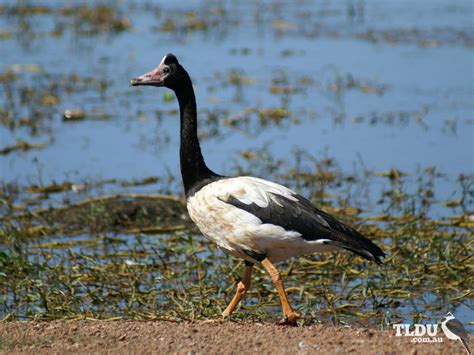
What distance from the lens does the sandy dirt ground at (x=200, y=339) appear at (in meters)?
6.46

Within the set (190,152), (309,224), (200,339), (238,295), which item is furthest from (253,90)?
(200,339)

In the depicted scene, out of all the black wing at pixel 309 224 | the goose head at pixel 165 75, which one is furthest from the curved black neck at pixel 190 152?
the black wing at pixel 309 224

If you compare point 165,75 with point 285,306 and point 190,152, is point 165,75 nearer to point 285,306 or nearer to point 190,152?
point 190,152

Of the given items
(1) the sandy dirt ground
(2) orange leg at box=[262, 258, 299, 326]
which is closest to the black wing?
(2) orange leg at box=[262, 258, 299, 326]

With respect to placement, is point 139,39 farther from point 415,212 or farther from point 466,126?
point 415,212

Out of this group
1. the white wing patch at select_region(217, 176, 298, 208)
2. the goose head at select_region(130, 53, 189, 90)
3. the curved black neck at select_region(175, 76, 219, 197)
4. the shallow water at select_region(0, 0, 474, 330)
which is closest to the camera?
the white wing patch at select_region(217, 176, 298, 208)

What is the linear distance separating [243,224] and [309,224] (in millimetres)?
448

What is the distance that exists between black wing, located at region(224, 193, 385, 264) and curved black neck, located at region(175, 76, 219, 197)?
1.67 ft

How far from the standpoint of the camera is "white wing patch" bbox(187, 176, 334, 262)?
23.9 feet

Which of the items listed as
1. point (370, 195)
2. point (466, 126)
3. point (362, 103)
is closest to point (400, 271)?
point (370, 195)

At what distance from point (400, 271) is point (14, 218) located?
3948 mm

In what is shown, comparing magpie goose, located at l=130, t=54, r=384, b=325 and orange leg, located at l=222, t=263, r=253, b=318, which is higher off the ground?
magpie goose, located at l=130, t=54, r=384, b=325

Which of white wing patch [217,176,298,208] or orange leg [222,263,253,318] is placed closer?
white wing patch [217,176,298,208]

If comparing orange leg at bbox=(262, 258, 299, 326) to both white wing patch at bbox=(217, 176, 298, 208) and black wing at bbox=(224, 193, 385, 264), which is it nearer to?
black wing at bbox=(224, 193, 385, 264)
